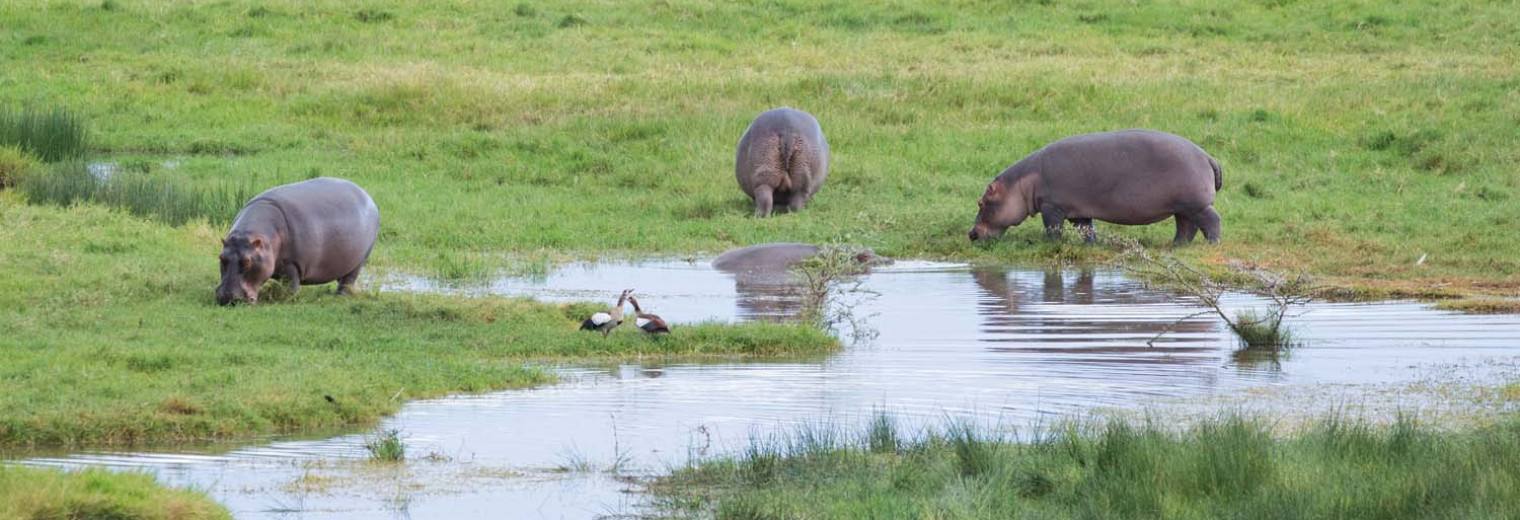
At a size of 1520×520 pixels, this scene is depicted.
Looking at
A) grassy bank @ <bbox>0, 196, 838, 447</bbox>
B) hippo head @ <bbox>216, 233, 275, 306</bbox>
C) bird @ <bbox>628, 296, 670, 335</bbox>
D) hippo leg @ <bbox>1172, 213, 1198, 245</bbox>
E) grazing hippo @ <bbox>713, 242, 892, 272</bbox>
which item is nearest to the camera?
grassy bank @ <bbox>0, 196, 838, 447</bbox>

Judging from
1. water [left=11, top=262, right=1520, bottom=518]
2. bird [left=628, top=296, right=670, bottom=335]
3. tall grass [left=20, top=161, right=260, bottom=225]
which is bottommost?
water [left=11, top=262, right=1520, bottom=518]

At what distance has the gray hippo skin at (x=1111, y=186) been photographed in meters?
14.9

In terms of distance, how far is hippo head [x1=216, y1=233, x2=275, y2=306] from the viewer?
10891 mm

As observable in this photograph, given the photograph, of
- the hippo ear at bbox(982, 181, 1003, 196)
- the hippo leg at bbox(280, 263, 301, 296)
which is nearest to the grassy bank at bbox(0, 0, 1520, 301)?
the hippo ear at bbox(982, 181, 1003, 196)

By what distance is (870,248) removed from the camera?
1475cm

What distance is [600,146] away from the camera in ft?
64.7

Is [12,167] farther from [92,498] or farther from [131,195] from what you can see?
[92,498]

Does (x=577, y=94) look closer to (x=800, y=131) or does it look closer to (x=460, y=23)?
(x=800, y=131)

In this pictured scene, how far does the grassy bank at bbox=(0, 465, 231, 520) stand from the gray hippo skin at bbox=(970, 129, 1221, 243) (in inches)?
397

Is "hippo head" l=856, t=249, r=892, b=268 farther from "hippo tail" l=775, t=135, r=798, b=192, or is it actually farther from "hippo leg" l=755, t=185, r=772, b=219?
"hippo tail" l=775, t=135, r=798, b=192

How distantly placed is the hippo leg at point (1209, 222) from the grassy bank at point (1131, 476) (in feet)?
25.9

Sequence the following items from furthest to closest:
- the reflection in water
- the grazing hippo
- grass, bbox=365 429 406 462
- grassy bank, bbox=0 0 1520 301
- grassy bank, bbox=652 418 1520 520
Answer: grassy bank, bbox=0 0 1520 301 < the grazing hippo < the reflection in water < grass, bbox=365 429 406 462 < grassy bank, bbox=652 418 1520 520

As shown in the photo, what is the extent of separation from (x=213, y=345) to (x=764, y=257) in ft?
17.8

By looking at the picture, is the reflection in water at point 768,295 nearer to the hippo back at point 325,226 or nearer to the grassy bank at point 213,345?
the grassy bank at point 213,345
